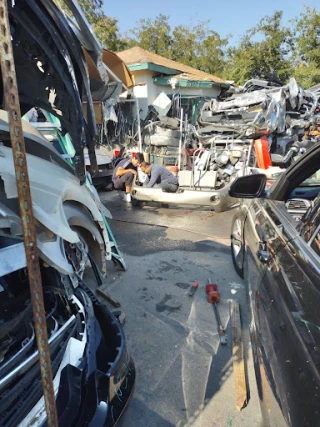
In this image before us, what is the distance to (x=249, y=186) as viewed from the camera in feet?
8.39

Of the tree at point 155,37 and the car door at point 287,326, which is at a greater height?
the tree at point 155,37

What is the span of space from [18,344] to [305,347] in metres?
1.29

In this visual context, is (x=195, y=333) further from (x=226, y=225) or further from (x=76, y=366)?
(x=226, y=225)

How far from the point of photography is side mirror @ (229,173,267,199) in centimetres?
253

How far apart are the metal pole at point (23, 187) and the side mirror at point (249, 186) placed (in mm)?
1904

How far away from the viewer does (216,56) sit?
29.1 metres

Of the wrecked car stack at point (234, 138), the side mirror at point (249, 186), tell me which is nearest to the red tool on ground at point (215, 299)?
the side mirror at point (249, 186)

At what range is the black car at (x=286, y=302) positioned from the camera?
1.10m

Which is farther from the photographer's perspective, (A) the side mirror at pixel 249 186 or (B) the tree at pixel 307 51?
(B) the tree at pixel 307 51

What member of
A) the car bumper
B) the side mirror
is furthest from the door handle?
the car bumper

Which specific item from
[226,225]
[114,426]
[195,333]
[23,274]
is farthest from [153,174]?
[114,426]

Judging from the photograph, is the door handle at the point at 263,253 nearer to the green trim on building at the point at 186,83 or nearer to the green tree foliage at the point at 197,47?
the green trim on building at the point at 186,83

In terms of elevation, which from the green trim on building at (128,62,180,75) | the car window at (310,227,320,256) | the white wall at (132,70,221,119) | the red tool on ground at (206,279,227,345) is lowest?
the red tool on ground at (206,279,227,345)

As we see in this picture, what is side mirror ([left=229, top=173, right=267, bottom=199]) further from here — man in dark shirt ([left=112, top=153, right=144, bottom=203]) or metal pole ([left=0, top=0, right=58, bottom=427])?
man in dark shirt ([left=112, top=153, right=144, bottom=203])
